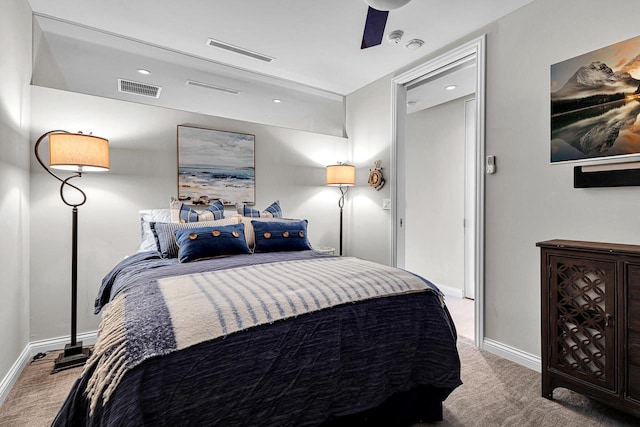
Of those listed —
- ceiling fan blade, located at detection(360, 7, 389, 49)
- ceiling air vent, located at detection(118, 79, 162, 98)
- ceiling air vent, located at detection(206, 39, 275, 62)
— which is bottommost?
ceiling air vent, located at detection(118, 79, 162, 98)

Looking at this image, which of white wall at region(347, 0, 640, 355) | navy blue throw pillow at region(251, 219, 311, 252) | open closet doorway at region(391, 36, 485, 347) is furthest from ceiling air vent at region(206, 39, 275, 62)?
white wall at region(347, 0, 640, 355)

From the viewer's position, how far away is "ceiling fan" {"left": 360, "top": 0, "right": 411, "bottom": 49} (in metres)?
1.95

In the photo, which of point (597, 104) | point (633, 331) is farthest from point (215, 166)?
point (633, 331)

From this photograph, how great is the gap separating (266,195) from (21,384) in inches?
94.7

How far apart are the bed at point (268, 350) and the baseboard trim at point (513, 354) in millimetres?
1072

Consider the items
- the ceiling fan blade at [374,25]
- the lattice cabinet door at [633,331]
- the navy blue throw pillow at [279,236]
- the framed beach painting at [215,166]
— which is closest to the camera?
the lattice cabinet door at [633,331]

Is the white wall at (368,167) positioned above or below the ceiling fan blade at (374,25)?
below

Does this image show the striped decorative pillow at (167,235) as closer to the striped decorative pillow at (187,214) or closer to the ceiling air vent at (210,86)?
the striped decorative pillow at (187,214)

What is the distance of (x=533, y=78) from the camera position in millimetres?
2314

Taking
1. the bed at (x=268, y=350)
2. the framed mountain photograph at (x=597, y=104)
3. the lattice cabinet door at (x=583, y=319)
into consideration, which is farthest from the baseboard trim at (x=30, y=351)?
the framed mountain photograph at (x=597, y=104)

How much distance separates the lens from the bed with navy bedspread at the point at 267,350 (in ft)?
3.29

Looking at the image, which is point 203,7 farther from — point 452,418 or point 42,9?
point 452,418

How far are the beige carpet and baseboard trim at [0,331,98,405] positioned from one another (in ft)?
0.15

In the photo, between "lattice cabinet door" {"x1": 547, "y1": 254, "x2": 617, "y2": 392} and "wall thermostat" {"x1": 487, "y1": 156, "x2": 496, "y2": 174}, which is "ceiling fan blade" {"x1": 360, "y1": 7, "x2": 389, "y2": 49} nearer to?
"wall thermostat" {"x1": 487, "y1": 156, "x2": 496, "y2": 174}
